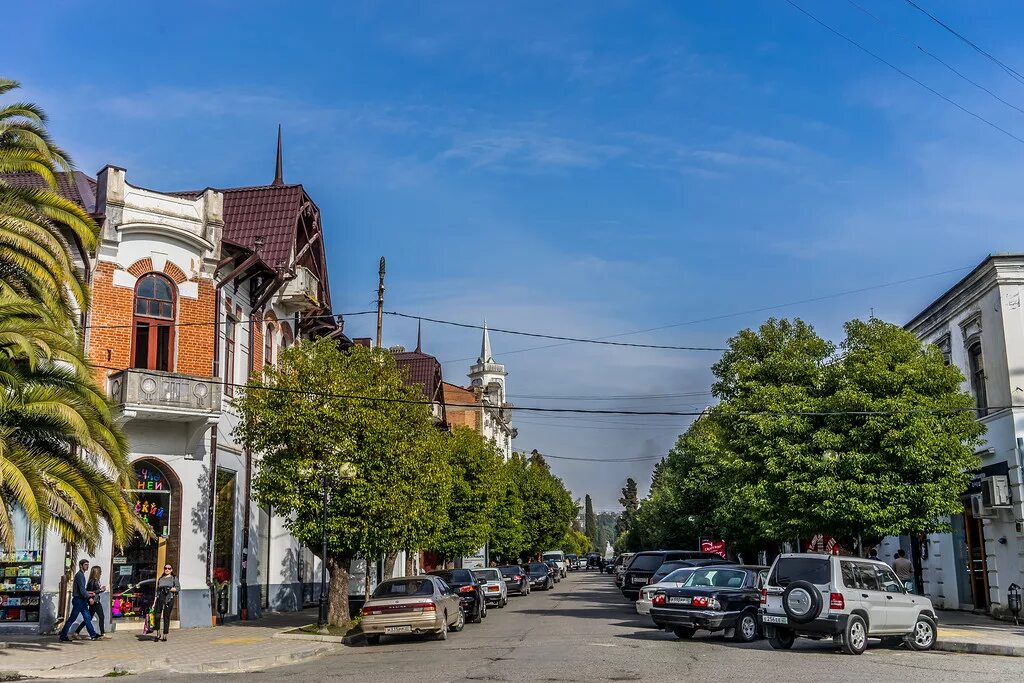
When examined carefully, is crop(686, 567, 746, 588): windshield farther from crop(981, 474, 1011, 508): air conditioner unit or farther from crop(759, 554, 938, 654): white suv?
crop(981, 474, 1011, 508): air conditioner unit

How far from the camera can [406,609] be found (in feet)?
71.2

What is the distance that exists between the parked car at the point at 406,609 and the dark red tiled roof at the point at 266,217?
11833 millimetres

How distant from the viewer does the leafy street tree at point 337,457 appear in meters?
25.3

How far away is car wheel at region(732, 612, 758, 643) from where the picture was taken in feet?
67.5

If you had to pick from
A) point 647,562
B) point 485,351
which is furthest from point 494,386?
point 647,562

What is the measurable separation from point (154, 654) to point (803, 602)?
39.3ft

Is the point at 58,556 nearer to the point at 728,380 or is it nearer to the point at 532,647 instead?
the point at 532,647

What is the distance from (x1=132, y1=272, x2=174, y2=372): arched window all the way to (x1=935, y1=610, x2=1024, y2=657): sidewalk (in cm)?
1926

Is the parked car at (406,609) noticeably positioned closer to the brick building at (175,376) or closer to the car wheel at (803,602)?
the brick building at (175,376)

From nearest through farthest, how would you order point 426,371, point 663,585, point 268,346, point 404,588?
1. point 663,585
2. point 404,588
3. point 268,346
4. point 426,371

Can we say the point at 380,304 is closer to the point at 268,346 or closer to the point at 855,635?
the point at 268,346

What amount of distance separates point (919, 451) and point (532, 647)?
11.5 meters

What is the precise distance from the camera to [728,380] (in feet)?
128

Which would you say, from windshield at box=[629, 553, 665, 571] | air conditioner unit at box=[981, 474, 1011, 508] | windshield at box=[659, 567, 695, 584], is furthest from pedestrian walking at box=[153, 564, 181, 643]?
air conditioner unit at box=[981, 474, 1011, 508]
